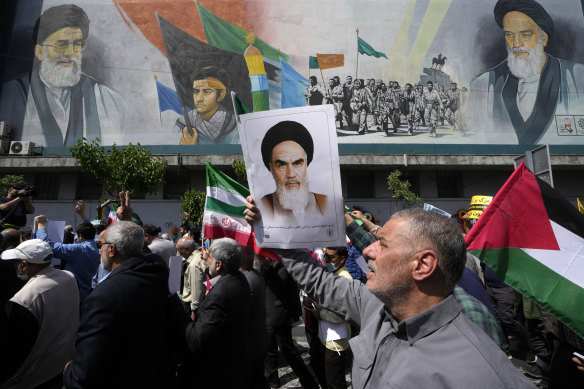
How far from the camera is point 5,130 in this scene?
21203 mm

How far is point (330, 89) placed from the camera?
22844mm

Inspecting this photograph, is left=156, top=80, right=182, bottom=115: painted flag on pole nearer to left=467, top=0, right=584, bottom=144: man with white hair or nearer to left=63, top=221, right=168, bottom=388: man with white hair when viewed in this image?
left=467, top=0, right=584, bottom=144: man with white hair

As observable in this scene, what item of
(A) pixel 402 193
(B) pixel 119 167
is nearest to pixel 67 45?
(B) pixel 119 167

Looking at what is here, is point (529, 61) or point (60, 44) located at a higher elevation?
point (60, 44)

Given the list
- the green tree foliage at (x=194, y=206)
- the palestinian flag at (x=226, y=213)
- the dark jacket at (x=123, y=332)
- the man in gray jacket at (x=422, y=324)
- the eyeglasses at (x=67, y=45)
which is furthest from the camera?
the eyeglasses at (x=67, y=45)

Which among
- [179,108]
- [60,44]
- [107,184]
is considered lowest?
[107,184]

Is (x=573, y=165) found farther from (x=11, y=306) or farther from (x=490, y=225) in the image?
(x=11, y=306)

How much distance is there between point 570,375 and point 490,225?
1345 millimetres

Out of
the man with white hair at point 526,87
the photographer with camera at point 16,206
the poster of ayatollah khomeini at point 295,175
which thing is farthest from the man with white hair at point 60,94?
the poster of ayatollah khomeini at point 295,175

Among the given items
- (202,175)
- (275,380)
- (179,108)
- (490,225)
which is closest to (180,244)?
(275,380)

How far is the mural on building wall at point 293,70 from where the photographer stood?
22.4 m

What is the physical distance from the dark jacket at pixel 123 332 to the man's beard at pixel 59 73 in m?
24.6

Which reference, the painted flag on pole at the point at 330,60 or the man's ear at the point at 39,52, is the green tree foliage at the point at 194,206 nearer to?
the painted flag on pole at the point at 330,60

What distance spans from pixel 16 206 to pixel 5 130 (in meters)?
20.0
